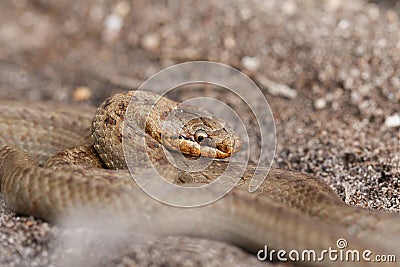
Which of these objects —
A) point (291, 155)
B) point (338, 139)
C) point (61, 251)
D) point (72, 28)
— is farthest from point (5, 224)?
point (72, 28)

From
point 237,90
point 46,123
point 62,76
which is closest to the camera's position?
point 46,123

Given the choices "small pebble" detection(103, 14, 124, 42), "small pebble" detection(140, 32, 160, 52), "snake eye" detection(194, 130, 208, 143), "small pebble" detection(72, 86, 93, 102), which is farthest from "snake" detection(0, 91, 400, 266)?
"small pebble" detection(103, 14, 124, 42)

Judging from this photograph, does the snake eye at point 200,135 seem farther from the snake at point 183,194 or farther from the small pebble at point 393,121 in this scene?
the small pebble at point 393,121

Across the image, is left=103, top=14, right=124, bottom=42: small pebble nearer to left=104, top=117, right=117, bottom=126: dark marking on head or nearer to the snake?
the snake

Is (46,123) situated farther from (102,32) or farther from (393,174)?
(393,174)

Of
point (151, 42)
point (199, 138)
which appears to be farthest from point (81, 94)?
point (199, 138)

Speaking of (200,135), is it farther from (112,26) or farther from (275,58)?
(112,26)
